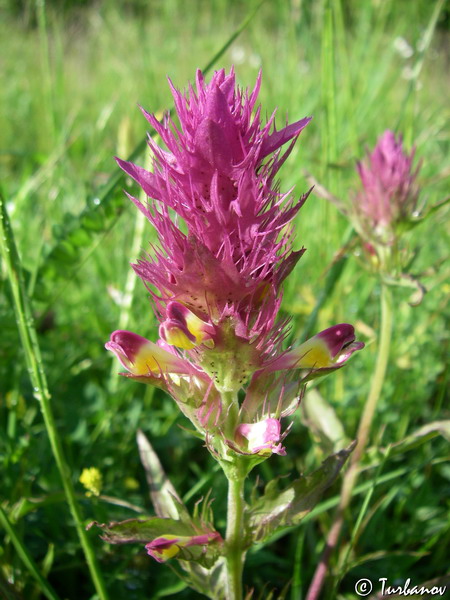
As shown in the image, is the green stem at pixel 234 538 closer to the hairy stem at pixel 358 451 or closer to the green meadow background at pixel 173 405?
the green meadow background at pixel 173 405

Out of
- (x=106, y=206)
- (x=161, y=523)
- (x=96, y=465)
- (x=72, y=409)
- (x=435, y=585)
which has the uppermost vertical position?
(x=106, y=206)

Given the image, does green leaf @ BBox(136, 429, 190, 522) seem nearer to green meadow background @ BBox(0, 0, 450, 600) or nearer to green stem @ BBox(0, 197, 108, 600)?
green meadow background @ BBox(0, 0, 450, 600)

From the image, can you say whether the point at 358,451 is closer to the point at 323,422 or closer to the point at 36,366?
the point at 323,422

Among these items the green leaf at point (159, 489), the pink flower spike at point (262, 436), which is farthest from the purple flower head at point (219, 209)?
the green leaf at point (159, 489)

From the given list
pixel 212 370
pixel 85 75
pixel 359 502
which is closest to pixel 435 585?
pixel 359 502

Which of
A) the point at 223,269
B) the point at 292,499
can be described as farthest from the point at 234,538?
the point at 223,269

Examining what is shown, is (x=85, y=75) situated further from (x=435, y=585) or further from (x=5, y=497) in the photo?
(x=435, y=585)

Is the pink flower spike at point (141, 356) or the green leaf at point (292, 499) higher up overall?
the pink flower spike at point (141, 356)
